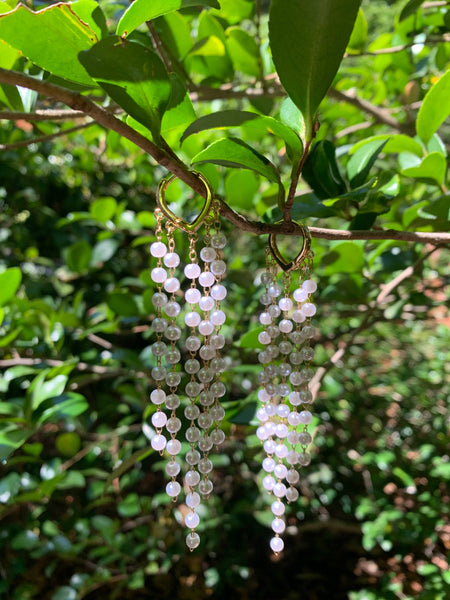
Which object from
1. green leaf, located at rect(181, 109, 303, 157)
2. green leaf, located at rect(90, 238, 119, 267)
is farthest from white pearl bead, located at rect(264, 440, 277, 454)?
green leaf, located at rect(90, 238, 119, 267)

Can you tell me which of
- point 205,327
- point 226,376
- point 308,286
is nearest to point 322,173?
point 308,286

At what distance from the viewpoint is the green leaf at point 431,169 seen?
714 mm

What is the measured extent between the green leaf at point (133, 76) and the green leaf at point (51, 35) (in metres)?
0.04

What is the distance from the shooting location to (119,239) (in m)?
1.48

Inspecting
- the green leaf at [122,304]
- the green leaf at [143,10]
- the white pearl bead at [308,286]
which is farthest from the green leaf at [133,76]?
the green leaf at [122,304]

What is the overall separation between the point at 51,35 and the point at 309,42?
0.23 m

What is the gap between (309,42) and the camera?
429 mm

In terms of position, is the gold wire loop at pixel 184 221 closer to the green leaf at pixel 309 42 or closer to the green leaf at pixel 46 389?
the green leaf at pixel 309 42

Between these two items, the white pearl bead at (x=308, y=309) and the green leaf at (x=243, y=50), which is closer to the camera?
the white pearl bead at (x=308, y=309)

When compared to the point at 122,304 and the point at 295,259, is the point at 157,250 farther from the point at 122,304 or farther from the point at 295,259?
the point at 122,304

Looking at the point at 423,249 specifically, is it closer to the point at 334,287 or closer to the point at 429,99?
the point at 334,287

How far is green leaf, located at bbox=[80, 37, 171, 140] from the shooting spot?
43 centimetres

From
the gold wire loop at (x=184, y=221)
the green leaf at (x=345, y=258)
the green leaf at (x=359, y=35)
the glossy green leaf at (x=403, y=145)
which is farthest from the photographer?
the green leaf at (x=359, y=35)

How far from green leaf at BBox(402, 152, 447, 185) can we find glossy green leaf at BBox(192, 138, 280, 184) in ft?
0.98
